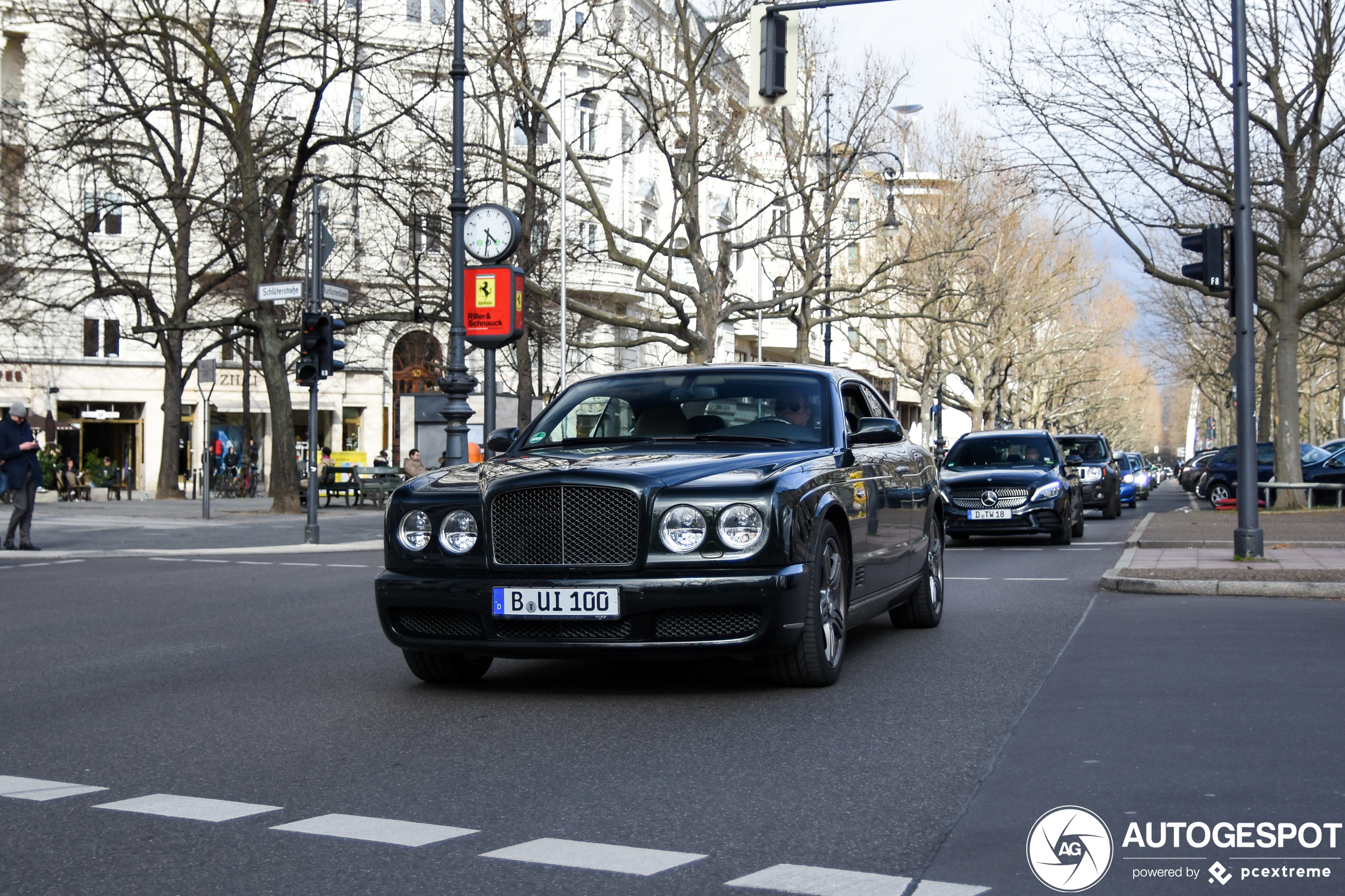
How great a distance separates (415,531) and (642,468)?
117cm

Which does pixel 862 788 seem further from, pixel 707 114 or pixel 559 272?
pixel 559 272

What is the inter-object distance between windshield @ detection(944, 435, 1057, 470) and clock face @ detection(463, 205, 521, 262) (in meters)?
6.91

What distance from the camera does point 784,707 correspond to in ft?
23.7

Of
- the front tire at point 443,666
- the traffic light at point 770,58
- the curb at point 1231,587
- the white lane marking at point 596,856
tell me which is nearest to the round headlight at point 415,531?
the front tire at point 443,666

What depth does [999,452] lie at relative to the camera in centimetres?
2250

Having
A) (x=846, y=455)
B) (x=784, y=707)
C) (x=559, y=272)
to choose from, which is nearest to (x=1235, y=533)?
(x=846, y=455)

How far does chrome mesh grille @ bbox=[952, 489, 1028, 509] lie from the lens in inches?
818

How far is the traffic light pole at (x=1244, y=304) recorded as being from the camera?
15.6 meters

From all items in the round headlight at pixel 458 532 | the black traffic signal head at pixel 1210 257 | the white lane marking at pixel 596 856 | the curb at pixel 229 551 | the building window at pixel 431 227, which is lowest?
the curb at pixel 229 551

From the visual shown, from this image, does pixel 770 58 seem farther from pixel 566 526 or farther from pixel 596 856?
pixel 596 856

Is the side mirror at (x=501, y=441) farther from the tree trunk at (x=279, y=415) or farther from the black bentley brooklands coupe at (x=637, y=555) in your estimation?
the tree trunk at (x=279, y=415)

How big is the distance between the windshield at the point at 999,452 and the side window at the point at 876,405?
39.3 ft

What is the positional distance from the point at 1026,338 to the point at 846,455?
61.2 m

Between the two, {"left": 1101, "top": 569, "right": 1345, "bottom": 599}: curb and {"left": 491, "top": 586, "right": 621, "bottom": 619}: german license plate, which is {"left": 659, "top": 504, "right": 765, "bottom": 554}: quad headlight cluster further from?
{"left": 1101, "top": 569, "right": 1345, "bottom": 599}: curb
